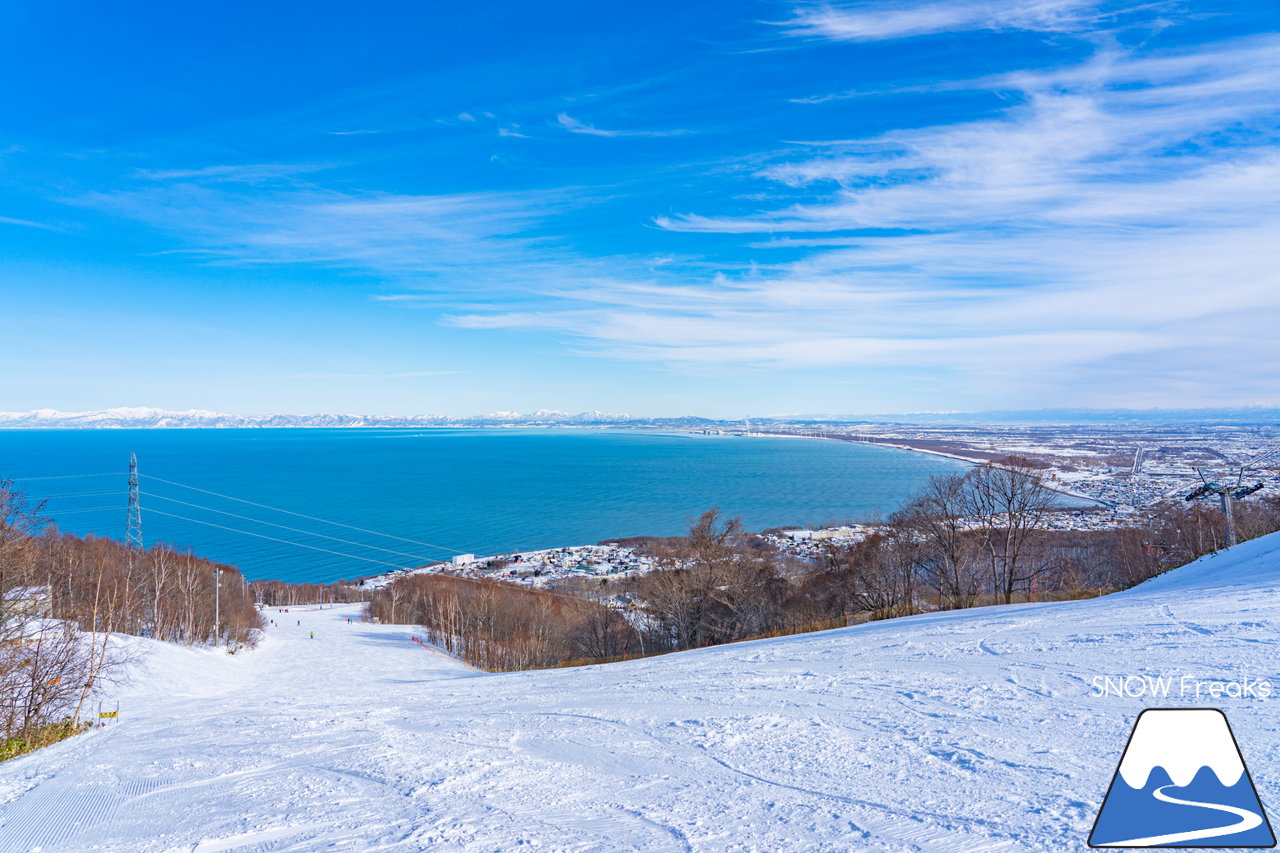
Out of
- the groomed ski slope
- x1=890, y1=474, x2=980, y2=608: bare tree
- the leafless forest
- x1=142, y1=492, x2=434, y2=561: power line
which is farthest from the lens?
x1=142, y1=492, x2=434, y2=561: power line

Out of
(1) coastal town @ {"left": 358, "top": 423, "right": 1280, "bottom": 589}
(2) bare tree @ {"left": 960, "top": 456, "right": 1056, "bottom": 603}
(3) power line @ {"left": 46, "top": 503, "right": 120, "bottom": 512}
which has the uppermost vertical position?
(2) bare tree @ {"left": 960, "top": 456, "right": 1056, "bottom": 603}

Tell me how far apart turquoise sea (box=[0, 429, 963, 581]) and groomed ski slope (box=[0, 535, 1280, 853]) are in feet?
86.5

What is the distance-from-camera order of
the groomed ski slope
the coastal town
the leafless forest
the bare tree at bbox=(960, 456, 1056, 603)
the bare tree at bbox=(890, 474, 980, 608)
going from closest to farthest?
the groomed ski slope
the leafless forest
the bare tree at bbox=(960, 456, 1056, 603)
the bare tree at bbox=(890, 474, 980, 608)
the coastal town

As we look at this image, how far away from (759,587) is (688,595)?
2937 mm

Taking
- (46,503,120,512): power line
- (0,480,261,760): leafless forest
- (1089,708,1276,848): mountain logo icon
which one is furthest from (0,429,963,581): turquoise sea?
(1089,708,1276,848): mountain logo icon

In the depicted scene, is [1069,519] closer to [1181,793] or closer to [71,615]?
[1181,793]

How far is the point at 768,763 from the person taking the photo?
3891mm

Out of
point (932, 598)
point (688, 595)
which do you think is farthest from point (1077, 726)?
A: point (932, 598)

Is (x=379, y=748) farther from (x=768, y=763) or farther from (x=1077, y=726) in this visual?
(x=1077, y=726)

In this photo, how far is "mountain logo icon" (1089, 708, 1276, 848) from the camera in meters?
2.46

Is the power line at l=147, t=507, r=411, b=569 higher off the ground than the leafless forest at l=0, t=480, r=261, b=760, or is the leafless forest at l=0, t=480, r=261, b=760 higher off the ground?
the leafless forest at l=0, t=480, r=261, b=760

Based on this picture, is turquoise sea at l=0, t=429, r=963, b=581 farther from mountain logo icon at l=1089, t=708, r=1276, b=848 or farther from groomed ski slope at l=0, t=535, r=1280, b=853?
mountain logo icon at l=1089, t=708, r=1276, b=848

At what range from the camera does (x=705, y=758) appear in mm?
4090

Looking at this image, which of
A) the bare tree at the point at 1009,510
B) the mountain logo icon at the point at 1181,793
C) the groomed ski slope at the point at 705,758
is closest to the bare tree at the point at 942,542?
the bare tree at the point at 1009,510
